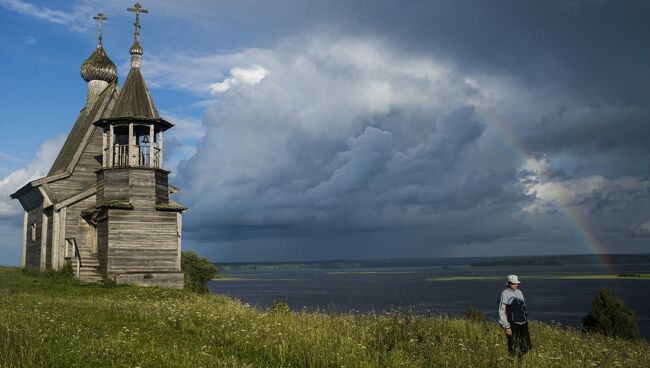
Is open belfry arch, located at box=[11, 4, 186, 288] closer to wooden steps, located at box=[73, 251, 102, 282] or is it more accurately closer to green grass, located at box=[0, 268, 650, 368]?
wooden steps, located at box=[73, 251, 102, 282]

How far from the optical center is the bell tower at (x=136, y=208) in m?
33.5

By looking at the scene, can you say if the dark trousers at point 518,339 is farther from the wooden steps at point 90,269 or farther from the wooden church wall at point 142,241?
the wooden steps at point 90,269

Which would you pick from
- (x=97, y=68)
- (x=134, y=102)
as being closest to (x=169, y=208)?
(x=134, y=102)

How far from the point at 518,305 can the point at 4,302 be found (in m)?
18.1

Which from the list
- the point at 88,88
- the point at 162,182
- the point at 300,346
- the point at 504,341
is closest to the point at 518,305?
the point at 504,341

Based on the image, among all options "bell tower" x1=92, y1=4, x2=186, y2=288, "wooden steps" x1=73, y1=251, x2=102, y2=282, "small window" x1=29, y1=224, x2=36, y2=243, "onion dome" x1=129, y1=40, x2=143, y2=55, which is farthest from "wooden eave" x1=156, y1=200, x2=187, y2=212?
"small window" x1=29, y1=224, x2=36, y2=243

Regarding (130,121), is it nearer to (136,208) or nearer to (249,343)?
(136,208)

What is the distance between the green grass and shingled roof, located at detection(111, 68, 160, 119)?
18.7 meters

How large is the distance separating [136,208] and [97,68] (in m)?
18.5

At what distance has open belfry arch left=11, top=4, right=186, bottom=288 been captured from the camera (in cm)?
3375

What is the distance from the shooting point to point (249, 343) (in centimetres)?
1291

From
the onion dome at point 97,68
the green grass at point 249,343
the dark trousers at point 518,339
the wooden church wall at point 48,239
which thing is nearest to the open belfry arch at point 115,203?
the wooden church wall at point 48,239

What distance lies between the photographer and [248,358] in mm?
11953

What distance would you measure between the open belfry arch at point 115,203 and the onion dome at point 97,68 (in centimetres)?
584
